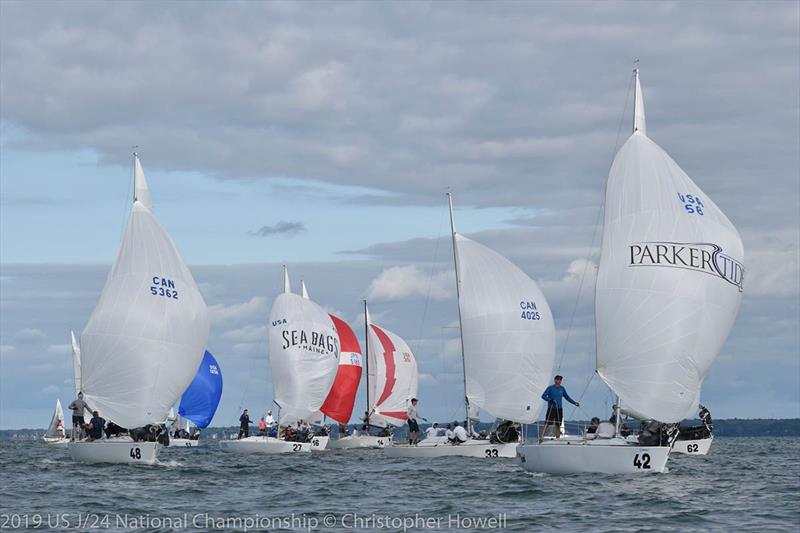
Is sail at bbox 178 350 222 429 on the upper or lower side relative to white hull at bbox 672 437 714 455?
upper

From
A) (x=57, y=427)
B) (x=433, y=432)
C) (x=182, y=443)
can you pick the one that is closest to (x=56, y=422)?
(x=57, y=427)

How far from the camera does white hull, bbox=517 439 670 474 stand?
31328 millimetres

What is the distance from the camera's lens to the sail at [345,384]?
227 feet

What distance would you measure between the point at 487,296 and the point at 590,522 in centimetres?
2380

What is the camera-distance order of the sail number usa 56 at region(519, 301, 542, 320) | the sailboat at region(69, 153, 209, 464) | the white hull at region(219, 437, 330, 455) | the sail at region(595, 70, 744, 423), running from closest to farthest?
1. the sail at region(595, 70, 744, 423)
2. the sailboat at region(69, 153, 209, 464)
3. the sail number usa 56 at region(519, 301, 542, 320)
4. the white hull at region(219, 437, 330, 455)

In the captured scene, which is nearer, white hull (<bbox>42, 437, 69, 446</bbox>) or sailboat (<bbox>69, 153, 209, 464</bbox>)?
sailboat (<bbox>69, 153, 209, 464</bbox>)

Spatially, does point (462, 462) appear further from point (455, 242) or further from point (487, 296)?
point (455, 242)

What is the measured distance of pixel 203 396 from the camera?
75625 millimetres

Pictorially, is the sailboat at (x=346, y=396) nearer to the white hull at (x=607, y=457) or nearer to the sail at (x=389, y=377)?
the sail at (x=389, y=377)

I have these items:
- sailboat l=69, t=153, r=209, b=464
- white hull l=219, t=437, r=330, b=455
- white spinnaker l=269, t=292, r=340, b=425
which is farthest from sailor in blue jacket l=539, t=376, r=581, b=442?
white spinnaker l=269, t=292, r=340, b=425

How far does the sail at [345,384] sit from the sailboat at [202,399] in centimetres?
913

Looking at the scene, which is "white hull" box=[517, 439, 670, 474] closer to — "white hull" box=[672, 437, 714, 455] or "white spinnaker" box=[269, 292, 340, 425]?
"white hull" box=[672, 437, 714, 455]

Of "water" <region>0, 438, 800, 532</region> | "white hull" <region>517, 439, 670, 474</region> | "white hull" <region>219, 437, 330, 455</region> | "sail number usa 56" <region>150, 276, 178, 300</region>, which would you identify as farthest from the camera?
"white hull" <region>219, 437, 330, 455</region>

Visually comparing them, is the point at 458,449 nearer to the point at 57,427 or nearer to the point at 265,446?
the point at 265,446
